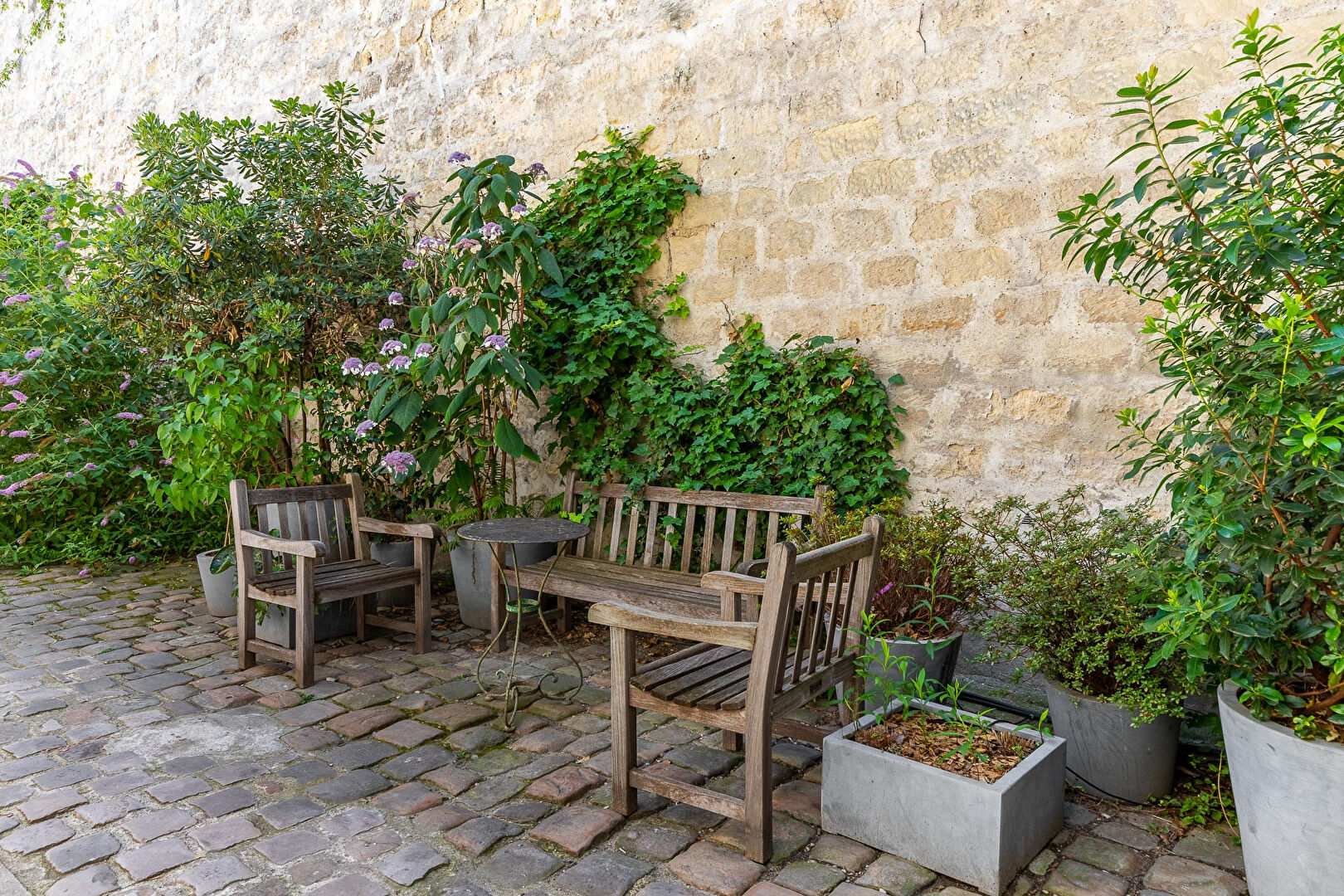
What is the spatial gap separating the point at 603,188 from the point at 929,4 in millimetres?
1977

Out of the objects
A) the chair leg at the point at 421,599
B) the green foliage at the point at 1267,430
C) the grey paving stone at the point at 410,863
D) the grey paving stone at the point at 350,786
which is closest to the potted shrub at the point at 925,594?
the green foliage at the point at 1267,430

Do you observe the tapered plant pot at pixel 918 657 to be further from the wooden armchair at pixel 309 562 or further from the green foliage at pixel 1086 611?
the wooden armchair at pixel 309 562

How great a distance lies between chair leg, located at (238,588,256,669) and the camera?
167 inches

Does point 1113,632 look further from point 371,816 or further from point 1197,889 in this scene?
point 371,816

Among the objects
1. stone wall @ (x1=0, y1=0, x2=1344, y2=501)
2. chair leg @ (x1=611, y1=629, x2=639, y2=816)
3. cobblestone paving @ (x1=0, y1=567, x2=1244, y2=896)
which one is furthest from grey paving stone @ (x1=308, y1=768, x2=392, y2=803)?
stone wall @ (x1=0, y1=0, x2=1344, y2=501)

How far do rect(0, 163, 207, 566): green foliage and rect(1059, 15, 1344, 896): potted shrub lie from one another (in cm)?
610

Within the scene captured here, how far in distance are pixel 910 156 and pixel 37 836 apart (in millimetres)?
4230

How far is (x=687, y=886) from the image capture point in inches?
95.8

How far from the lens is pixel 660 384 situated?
4.84 metres

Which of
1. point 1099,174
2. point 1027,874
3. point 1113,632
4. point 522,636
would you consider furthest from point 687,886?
point 1099,174

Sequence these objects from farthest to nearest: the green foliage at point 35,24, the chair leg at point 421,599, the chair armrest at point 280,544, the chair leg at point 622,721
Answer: the green foliage at point 35,24 → the chair leg at point 421,599 → the chair armrest at point 280,544 → the chair leg at point 622,721

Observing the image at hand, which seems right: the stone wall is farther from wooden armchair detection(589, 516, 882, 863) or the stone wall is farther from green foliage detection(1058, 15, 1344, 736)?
wooden armchair detection(589, 516, 882, 863)

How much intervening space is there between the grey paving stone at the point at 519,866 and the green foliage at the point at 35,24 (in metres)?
11.7

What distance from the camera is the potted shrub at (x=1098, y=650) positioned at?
286cm
